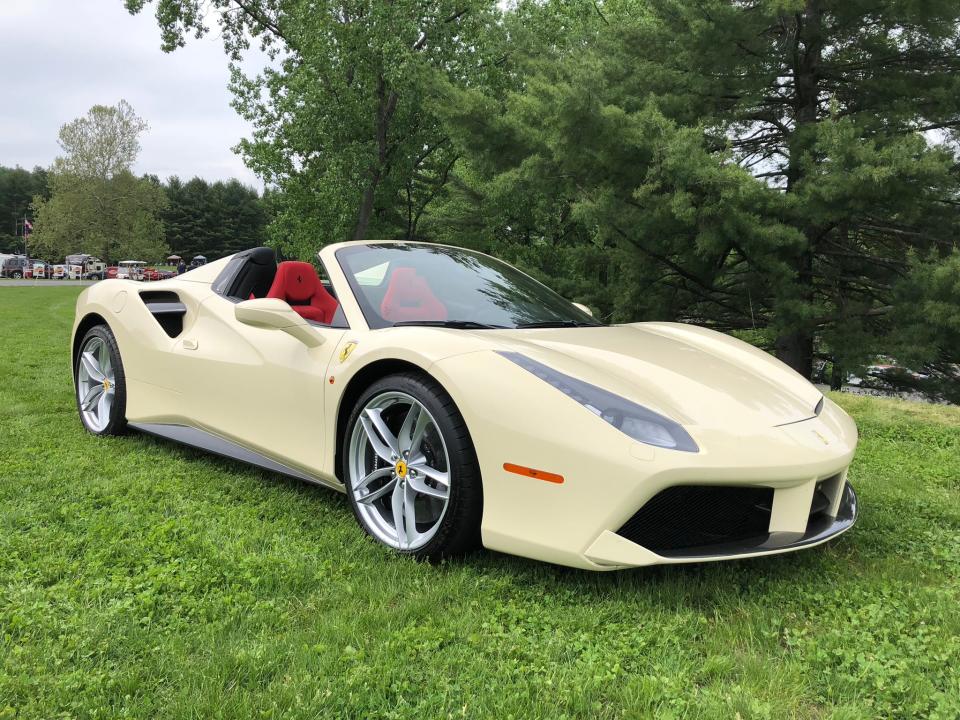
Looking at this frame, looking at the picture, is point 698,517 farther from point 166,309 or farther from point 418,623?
point 166,309

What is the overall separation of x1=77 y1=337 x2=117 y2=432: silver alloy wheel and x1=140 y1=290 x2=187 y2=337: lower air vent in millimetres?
483

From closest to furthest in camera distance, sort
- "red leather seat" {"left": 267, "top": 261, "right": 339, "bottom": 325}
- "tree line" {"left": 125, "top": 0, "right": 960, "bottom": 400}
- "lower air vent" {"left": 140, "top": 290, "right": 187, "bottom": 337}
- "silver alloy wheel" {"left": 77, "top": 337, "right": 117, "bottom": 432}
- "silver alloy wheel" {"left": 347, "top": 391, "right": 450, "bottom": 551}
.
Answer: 1. "silver alloy wheel" {"left": 347, "top": 391, "right": 450, "bottom": 551}
2. "red leather seat" {"left": 267, "top": 261, "right": 339, "bottom": 325}
3. "lower air vent" {"left": 140, "top": 290, "right": 187, "bottom": 337}
4. "silver alloy wheel" {"left": 77, "top": 337, "right": 117, "bottom": 432}
5. "tree line" {"left": 125, "top": 0, "right": 960, "bottom": 400}

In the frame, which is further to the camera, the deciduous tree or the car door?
the deciduous tree

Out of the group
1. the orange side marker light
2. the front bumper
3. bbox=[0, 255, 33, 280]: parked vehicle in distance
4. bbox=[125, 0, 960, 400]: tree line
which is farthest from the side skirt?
bbox=[0, 255, 33, 280]: parked vehicle in distance

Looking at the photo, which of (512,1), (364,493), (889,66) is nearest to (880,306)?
(889,66)

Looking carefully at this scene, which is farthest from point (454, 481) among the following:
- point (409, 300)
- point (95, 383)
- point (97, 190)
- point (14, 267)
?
point (14, 267)

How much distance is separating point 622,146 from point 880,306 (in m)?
3.91

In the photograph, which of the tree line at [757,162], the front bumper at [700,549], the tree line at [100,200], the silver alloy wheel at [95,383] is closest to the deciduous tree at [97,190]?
the tree line at [100,200]

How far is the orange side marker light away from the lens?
224cm

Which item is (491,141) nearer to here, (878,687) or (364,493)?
(364,493)

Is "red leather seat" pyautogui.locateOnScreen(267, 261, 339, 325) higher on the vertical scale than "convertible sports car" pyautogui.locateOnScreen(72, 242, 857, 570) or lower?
higher

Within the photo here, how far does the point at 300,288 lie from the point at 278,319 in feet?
2.93

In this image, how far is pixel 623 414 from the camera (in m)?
2.28

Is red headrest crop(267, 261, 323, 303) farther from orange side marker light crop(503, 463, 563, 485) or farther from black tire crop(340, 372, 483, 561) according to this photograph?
orange side marker light crop(503, 463, 563, 485)
